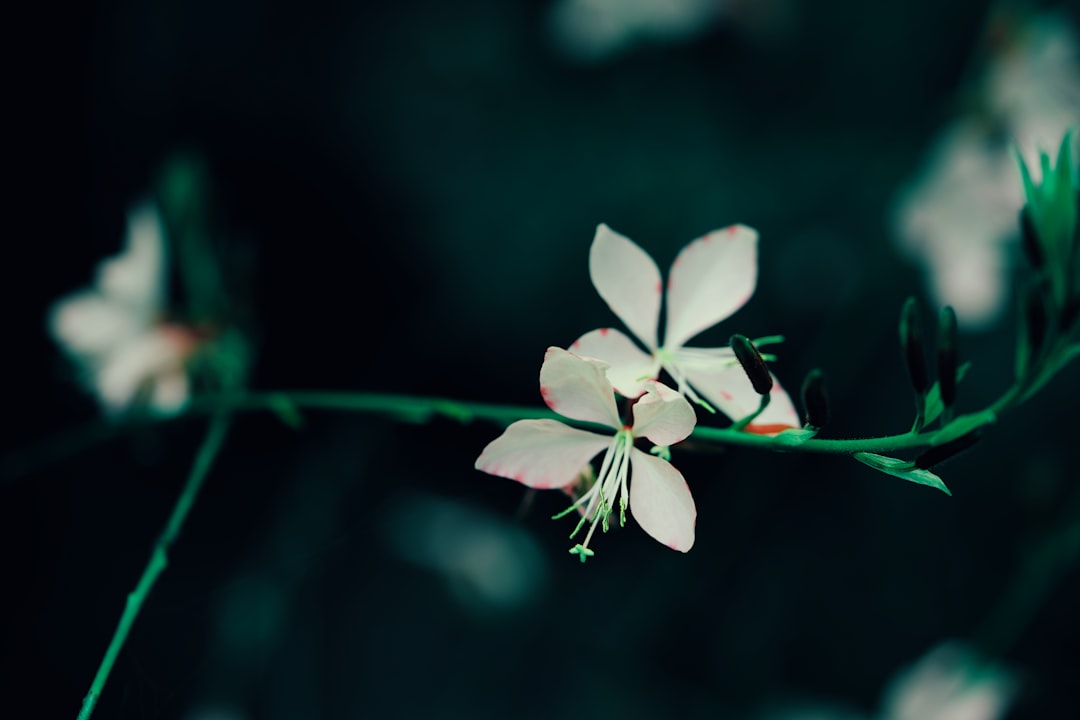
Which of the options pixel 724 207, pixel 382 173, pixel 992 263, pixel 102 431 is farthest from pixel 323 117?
pixel 992 263

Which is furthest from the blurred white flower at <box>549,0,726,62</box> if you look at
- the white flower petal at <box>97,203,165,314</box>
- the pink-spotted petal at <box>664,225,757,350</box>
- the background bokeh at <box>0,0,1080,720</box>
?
the pink-spotted petal at <box>664,225,757,350</box>

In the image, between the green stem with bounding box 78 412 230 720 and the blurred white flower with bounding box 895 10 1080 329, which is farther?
the blurred white flower with bounding box 895 10 1080 329

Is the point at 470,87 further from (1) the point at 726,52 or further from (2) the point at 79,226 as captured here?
(2) the point at 79,226

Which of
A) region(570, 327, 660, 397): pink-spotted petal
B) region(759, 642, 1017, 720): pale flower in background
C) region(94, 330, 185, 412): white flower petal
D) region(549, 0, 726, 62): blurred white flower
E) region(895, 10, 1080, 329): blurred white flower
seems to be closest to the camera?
region(570, 327, 660, 397): pink-spotted petal

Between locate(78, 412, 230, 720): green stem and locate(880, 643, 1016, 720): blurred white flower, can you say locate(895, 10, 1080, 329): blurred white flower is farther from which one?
locate(78, 412, 230, 720): green stem

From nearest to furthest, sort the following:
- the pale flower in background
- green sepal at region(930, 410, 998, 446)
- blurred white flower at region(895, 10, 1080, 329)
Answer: green sepal at region(930, 410, 998, 446) → the pale flower in background → blurred white flower at region(895, 10, 1080, 329)

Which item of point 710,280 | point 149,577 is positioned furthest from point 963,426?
point 149,577

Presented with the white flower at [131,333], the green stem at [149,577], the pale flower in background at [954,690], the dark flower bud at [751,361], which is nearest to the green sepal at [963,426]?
the dark flower bud at [751,361]

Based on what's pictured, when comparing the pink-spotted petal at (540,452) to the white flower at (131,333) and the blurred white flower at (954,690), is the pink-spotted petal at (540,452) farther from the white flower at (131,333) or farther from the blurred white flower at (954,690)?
the blurred white flower at (954,690)

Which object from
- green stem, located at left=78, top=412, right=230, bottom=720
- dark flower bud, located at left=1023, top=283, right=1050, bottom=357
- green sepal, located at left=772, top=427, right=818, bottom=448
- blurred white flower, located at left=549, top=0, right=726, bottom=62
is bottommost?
green stem, located at left=78, top=412, right=230, bottom=720
